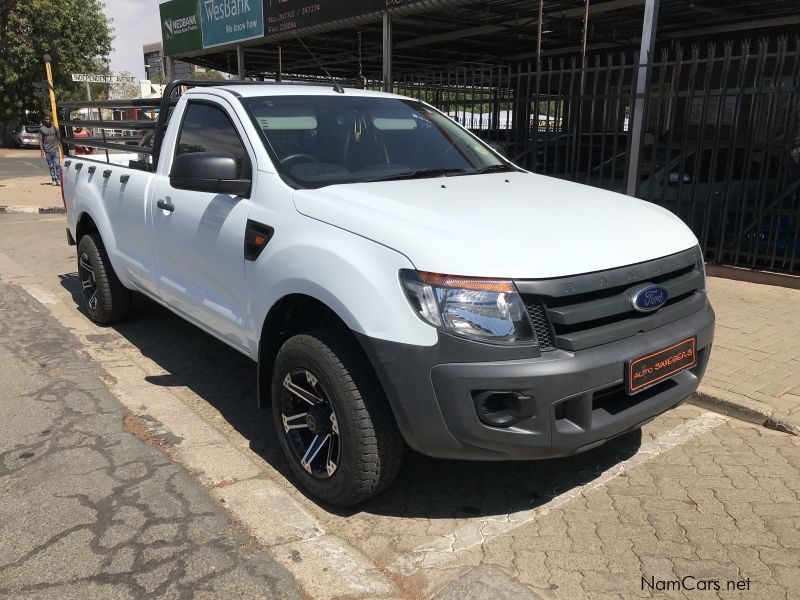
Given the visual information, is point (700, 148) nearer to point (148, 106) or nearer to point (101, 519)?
point (148, 106)

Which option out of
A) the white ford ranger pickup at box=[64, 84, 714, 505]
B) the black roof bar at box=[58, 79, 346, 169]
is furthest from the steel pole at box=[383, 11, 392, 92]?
the white ford ranger pickup at box=[64, 84, 714, 505]

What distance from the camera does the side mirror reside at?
3.24 metres

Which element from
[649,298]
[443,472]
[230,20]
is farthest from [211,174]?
[230,20]

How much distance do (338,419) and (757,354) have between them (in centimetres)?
350

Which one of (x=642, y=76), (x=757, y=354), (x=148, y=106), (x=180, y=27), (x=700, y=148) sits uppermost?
(x=180, y=27)

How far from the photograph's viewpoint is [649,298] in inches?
108

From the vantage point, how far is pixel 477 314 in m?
2.45

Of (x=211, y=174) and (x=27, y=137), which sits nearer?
(x=211, y=174)

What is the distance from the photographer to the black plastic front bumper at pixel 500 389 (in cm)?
242

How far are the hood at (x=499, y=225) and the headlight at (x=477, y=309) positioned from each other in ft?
0.14

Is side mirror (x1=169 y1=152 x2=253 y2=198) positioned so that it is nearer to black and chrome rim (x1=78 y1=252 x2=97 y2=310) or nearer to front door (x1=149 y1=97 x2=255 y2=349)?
front door (x1=149 y1=97 x2=255 y2=349)

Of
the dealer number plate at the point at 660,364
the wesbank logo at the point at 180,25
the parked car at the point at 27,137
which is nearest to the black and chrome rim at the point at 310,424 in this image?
the dealer number plate at the point at 660,364

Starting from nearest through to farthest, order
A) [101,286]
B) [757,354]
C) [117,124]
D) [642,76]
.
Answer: [757,354] → [101,286] → [117,124] → [642,76]

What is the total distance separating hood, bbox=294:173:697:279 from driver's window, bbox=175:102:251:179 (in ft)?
2.20
